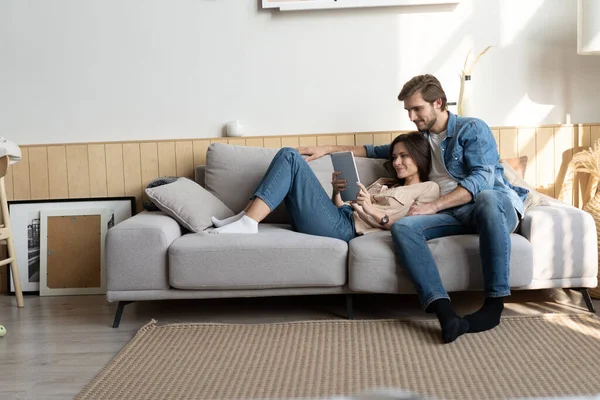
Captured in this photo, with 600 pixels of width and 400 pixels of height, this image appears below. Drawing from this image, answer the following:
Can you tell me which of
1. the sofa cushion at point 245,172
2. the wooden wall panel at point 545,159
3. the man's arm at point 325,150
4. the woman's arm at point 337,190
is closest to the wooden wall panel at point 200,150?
the sofa cushion at point 245,172

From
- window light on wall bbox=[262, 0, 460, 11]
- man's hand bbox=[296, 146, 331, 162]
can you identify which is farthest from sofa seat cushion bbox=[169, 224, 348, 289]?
window light on wall bbox=[262, 0, 460, 11]

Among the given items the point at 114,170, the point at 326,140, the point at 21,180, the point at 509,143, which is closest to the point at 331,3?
the point at 326,140

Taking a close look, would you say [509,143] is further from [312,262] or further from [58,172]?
[58,172]

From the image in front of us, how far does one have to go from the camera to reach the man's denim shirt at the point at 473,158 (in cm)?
303

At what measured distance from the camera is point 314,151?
361 cm

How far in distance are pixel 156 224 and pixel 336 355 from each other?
40.1 inches

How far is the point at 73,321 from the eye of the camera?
3.26 metres

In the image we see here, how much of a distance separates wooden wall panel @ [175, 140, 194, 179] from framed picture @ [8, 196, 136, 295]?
0.33m

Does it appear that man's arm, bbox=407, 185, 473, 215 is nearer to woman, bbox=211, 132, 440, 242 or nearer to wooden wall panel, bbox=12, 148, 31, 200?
woman, bbox=211, 132, 440, 242

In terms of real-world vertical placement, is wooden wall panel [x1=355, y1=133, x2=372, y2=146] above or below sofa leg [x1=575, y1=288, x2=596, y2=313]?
above

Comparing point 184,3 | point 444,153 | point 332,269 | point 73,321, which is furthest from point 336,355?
point 184,3

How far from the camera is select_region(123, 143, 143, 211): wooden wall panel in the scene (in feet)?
13.0

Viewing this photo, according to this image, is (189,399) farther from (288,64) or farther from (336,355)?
(288,64)

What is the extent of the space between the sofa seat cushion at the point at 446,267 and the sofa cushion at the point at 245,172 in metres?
0.72
